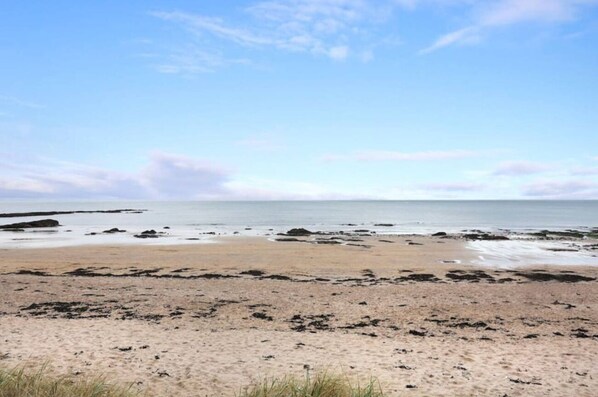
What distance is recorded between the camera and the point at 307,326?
41.3ft

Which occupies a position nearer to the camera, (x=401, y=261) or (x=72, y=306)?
(x=72, y=306)

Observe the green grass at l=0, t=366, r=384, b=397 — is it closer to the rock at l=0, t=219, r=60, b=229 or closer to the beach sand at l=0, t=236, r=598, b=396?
the beach sand at l=0, t=236, r=598, b=396

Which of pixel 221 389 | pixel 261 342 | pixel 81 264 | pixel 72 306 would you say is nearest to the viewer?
pixel 221 389

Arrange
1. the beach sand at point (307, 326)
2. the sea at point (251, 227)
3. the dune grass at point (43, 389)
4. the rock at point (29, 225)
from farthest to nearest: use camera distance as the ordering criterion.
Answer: the rock at point (29, 225), the sea at point (251, 227), the beach sand at point (307, 326), the dune grass at point (43, 389)

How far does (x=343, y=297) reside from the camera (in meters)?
16.4

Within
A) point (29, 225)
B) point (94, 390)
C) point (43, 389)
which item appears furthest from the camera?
point (29, 225)

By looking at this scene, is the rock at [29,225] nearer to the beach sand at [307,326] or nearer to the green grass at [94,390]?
the beach sand at [307,326]

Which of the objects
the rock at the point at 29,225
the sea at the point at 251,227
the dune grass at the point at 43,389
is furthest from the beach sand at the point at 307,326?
the rock at the point at 29,225

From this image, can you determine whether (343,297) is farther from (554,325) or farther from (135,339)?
(135,339)

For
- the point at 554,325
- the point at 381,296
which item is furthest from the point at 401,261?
the point at 554,325

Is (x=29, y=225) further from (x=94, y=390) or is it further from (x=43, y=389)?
(x=94, y=390)

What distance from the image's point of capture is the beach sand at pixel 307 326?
348 inches

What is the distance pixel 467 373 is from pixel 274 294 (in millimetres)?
8971

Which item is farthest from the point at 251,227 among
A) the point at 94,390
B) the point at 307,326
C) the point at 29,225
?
the point at 94,390
